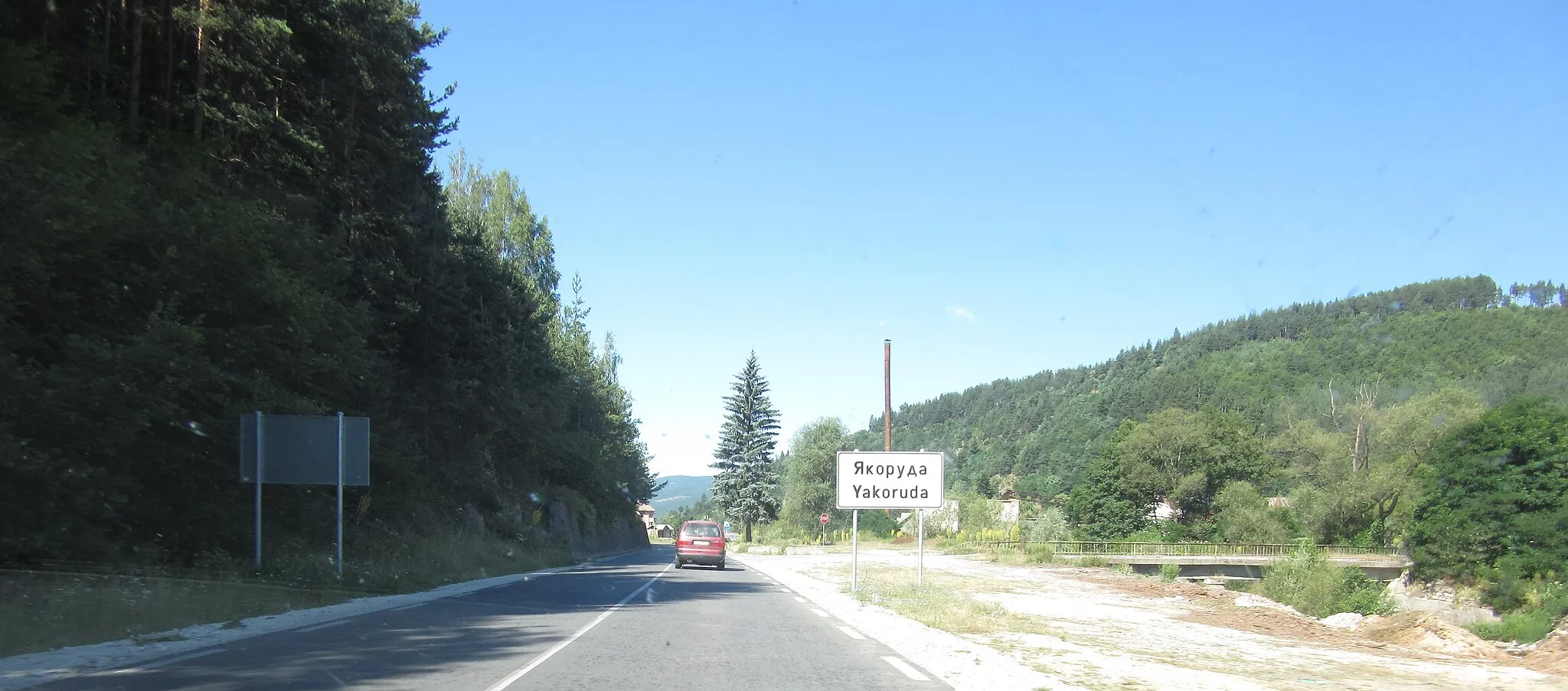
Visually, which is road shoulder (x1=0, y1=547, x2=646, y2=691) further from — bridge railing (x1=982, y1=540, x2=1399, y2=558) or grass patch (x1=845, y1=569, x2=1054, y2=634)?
bridge railing (x1=982, y1=540, x2=1399, y2=558)

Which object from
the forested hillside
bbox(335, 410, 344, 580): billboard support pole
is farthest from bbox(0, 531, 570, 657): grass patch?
the forested hillside

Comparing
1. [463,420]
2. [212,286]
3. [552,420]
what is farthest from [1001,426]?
[212,286]

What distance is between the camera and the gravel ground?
10.6 meters

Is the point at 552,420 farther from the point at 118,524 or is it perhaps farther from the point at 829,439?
the point at 829,439

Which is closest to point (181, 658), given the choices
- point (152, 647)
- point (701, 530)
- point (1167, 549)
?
point (152, 647)

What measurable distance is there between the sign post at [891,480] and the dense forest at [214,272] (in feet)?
39.6

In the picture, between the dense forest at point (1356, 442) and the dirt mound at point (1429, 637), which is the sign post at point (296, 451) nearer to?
the dirt mound at point (1429, 637)

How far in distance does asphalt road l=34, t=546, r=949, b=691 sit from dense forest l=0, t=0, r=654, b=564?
5.29 meters

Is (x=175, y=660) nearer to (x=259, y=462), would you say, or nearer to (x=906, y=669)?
(x=906, y=669)

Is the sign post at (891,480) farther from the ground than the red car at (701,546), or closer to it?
farther from the ground

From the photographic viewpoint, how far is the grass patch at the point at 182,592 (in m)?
11.9

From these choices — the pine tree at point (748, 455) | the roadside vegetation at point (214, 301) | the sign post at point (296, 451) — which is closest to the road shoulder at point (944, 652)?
the roadside vegetation at point (214, 301)

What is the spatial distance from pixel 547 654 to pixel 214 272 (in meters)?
12.2

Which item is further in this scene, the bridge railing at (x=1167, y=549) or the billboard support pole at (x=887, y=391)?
the bridge railing at (x=1167, y=549)
